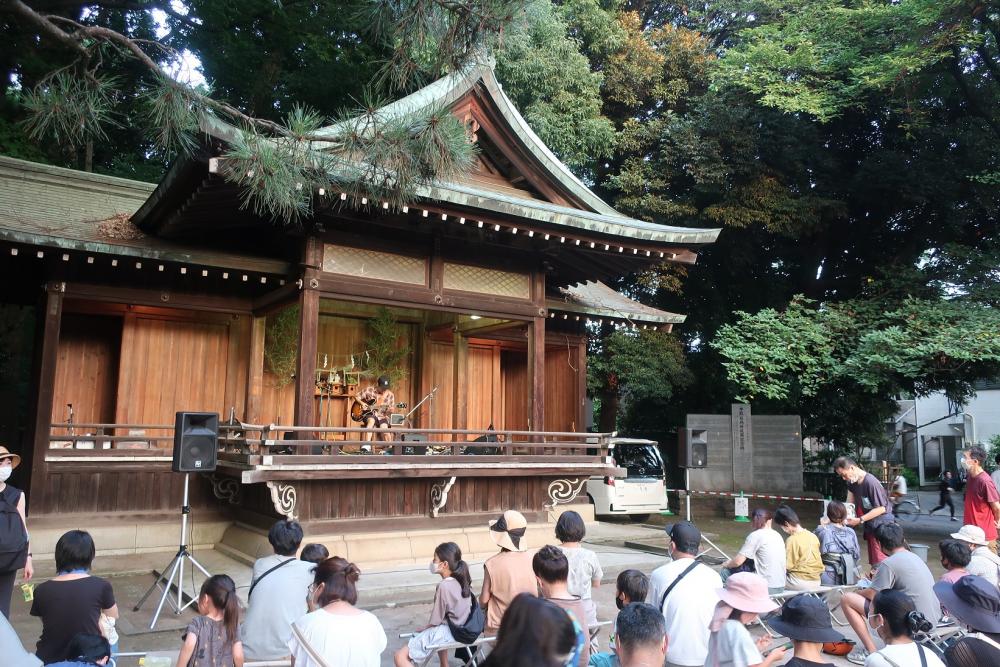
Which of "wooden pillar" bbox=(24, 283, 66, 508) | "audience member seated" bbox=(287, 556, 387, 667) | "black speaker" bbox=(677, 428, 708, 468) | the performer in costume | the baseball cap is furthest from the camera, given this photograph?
"black speaker" bbox=(677, 428, 708, 468)

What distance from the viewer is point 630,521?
16703 mm

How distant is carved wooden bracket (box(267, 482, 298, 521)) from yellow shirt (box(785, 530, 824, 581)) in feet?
19.9

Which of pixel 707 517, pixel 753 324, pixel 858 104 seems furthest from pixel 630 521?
pixel 858 104

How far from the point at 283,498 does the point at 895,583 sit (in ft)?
23.2

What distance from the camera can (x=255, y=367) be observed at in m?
12.3

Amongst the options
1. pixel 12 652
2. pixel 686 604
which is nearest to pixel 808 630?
pixel 686 604

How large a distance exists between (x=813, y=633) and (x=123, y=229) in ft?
35.5

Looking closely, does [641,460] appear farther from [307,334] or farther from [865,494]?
[307,334]

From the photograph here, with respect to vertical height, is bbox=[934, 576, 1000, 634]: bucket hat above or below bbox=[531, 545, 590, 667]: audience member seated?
below

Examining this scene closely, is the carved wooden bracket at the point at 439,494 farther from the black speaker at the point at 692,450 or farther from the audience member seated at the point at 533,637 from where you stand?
the audience member seated at the point at 533,637

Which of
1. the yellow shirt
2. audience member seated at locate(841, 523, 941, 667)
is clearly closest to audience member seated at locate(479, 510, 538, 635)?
audience member seated at locate(841, 523, 941, 667)

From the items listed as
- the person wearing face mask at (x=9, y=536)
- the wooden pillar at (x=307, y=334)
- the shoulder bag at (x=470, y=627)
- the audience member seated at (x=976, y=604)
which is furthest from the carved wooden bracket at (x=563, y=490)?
the person wearing face mask at (x=9, y=536)

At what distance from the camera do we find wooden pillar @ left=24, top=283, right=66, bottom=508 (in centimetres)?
1011

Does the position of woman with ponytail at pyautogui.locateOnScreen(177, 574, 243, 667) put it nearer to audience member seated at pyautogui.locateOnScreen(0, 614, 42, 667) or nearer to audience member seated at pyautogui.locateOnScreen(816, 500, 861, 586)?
audience member seated at pyautogui.locateOnScreen(0, 614, 42, 667)
